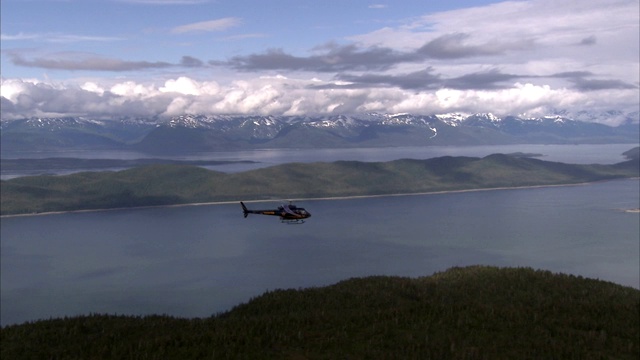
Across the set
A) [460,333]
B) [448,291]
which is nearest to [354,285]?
[448,291]

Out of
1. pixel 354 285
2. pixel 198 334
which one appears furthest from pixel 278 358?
pixel 354 285

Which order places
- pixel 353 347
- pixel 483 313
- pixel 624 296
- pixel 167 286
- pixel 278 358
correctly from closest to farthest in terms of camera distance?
1. pixel 278 358
2. pixel 353 347
3. pixel 483 313
4. pixel 624 296
5. pixel 167 286

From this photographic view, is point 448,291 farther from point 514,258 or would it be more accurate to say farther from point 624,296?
point 514,258

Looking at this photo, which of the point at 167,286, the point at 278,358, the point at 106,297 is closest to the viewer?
the point at 278,358

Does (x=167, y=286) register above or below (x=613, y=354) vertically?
below

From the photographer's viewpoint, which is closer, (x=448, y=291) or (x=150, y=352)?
(x=150, y=352)

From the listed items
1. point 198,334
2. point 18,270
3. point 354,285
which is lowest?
point 18,270
